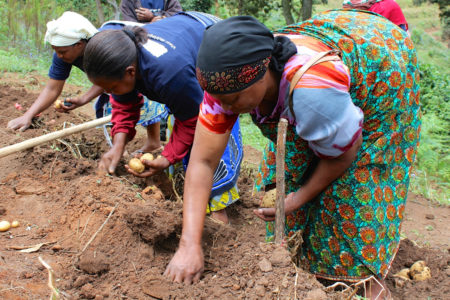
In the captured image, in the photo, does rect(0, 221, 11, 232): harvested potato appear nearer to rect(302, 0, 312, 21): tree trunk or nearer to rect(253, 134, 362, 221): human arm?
rect(253, 134, 362, 221): human arm

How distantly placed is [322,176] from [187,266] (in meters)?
0.75

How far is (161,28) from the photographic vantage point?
2744 millimetres

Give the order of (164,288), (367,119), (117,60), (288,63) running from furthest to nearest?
(117,60)
(367,119)
(164,288)
(288,63)

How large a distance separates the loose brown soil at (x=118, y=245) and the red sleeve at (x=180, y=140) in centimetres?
34

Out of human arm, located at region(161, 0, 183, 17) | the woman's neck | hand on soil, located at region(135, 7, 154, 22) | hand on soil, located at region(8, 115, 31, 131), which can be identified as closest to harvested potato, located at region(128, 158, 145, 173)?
the woman's neck

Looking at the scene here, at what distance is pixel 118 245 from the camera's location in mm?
2281

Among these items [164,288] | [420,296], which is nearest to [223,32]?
[164,288]

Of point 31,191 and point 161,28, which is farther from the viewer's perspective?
point 31,191

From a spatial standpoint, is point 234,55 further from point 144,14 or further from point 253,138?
point 253,138

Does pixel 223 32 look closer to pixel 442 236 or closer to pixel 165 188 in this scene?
pixel 165 188

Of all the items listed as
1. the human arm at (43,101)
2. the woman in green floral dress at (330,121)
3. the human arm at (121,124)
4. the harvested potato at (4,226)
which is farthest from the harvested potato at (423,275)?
the human arm at (43,101)

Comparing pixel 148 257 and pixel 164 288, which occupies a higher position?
pixel 164 288

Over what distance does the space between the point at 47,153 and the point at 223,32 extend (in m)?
2.56

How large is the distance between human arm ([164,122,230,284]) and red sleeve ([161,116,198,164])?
28.3 inches
